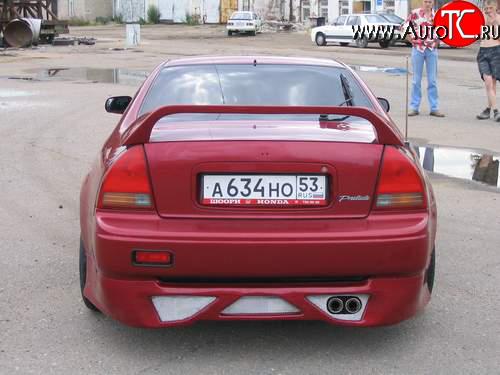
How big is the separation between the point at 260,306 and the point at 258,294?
2.7 inches

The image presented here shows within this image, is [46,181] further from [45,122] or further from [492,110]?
[492,110]

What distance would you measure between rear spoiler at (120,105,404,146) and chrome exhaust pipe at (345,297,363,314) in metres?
0.73

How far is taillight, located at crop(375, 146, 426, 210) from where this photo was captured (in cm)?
353

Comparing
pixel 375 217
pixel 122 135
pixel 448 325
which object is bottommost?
pixel 448 325

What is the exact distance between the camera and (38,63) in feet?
80.3

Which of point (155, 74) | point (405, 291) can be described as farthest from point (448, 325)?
point (155, 74)

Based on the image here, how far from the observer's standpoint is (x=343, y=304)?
11.5 ft

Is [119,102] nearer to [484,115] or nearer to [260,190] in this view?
[260,190]

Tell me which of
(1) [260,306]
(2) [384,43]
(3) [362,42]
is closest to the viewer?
(1) [260,306]

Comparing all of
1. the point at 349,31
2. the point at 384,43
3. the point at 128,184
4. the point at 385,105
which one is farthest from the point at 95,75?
the point at 384,43

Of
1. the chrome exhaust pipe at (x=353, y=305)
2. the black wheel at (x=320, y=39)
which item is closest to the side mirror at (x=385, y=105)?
the chrome exhaust pipe at (x=353, y=305)

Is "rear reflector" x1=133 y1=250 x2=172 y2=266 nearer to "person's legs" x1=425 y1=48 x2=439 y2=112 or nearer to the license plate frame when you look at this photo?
the license plate frame

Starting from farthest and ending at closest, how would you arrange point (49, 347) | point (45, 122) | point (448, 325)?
1. point (45, 122)
2. point (448, 325)
3. point (49, 347)

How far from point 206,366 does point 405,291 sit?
38.2 inches
